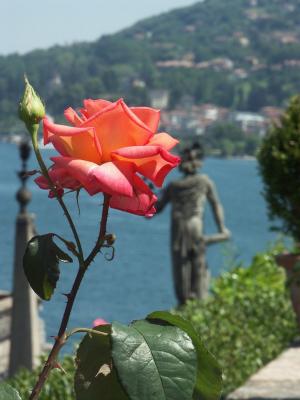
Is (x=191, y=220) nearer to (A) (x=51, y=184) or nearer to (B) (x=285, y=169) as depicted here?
(B) (x=285, y=169)

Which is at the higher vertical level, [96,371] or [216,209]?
[96,371]

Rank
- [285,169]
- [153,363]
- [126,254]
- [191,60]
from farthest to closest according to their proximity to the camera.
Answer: [191,60]
[126,254]
[285,169]
[153,363]

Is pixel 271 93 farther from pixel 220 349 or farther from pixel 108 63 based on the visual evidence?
pixel 220 349

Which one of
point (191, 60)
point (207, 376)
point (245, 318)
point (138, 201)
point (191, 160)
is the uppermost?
point (138, 201)

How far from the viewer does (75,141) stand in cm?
132

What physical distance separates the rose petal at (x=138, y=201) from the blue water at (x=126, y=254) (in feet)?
0.35

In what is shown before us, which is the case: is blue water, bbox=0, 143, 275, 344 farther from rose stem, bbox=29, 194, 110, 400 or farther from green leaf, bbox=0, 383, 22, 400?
green leaf, bbox=0, 383, 22, 400

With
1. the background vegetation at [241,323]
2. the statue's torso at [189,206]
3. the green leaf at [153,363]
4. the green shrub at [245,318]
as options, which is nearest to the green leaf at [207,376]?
the green leaf at [153,363]

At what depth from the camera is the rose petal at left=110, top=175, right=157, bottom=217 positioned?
1.30 m

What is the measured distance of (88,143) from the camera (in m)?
1.32

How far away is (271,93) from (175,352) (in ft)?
330

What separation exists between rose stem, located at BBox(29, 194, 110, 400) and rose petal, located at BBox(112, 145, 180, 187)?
0.17ft

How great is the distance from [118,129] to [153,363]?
277mm

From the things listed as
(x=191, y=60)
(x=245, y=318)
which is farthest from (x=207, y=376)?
(x=191, y=60)
